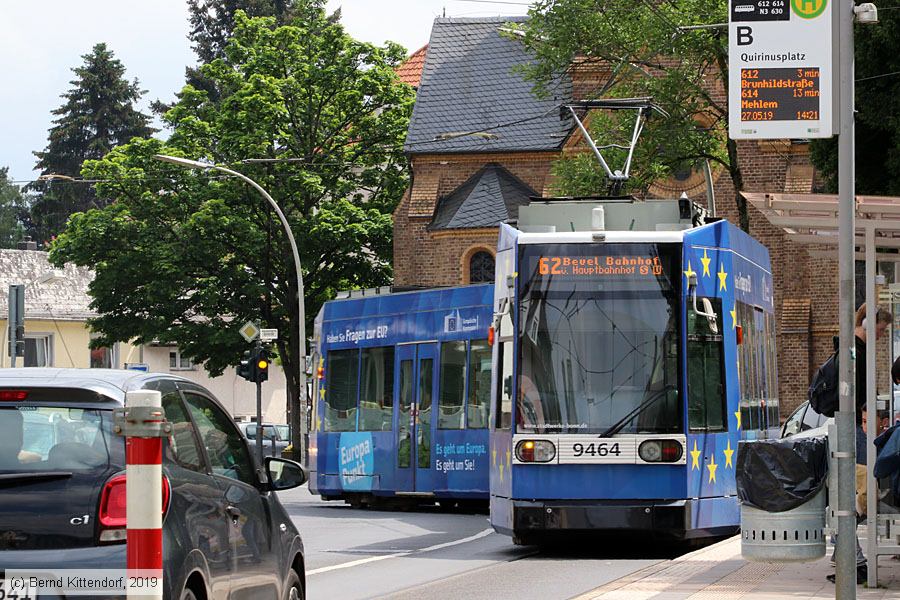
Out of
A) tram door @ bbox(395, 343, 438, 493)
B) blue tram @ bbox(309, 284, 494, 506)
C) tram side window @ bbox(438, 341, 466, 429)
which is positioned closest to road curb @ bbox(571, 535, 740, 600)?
blue tram @ bbox(309, 284, 494, 506)

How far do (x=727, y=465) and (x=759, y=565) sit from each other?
9.58 ft

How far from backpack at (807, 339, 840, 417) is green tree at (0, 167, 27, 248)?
88.8m

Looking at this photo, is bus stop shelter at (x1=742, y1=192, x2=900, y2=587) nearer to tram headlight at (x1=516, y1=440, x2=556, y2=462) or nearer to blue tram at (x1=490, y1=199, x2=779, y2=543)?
blue tram at (x1=490, y1=199, x2=779, y2=543)

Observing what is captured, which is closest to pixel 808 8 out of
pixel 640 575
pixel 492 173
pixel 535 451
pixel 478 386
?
pixel 535 451

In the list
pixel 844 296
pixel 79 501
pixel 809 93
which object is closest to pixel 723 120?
pixel 809 93

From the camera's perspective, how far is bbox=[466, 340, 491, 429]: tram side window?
2152 cm

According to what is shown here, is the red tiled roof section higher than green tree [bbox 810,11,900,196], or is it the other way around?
the red tiled roof section

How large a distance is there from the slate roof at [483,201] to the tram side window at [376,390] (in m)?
27.2

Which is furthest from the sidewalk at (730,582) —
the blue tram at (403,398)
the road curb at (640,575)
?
the blue tram at (403,398)

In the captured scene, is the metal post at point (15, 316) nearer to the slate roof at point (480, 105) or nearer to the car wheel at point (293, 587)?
the car wheel at point (293, 587)

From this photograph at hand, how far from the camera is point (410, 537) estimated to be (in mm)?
18391

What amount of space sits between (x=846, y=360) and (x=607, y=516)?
5.72 meters

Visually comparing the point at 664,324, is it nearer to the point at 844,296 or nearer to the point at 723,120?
the point at 844,296

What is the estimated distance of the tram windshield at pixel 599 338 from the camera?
14789 mm
